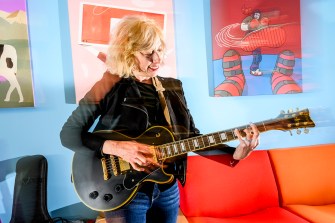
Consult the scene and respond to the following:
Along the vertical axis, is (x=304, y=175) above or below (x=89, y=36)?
below

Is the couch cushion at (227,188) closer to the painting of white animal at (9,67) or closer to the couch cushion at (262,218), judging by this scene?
the couch cushion at (262,218)

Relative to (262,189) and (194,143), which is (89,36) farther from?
(262,189)

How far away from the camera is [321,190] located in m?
1.52

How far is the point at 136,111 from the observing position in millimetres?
1176

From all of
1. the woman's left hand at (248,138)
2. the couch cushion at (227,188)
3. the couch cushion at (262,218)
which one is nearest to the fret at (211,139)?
the woman's left hand at (248,138)

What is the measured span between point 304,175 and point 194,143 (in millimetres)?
738

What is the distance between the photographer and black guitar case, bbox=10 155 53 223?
3.95 feet

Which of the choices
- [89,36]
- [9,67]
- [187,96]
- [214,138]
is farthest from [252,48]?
[9,67]

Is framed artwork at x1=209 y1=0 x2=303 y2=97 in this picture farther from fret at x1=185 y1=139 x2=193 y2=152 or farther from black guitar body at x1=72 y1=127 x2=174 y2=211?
black guitar body at x1=72 y1=127 x2=174 y2=211

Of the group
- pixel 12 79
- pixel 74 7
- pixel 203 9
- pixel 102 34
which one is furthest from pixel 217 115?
pixel 12 79

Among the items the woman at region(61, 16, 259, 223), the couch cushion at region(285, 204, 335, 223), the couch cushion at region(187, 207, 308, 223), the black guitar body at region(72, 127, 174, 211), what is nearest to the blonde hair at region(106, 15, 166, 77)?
the woman at region(61, 16, 259, 223)

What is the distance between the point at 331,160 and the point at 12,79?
66.9 inches

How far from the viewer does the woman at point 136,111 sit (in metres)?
1.17

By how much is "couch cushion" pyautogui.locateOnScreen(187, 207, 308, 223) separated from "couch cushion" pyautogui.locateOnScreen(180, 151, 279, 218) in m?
0.03
